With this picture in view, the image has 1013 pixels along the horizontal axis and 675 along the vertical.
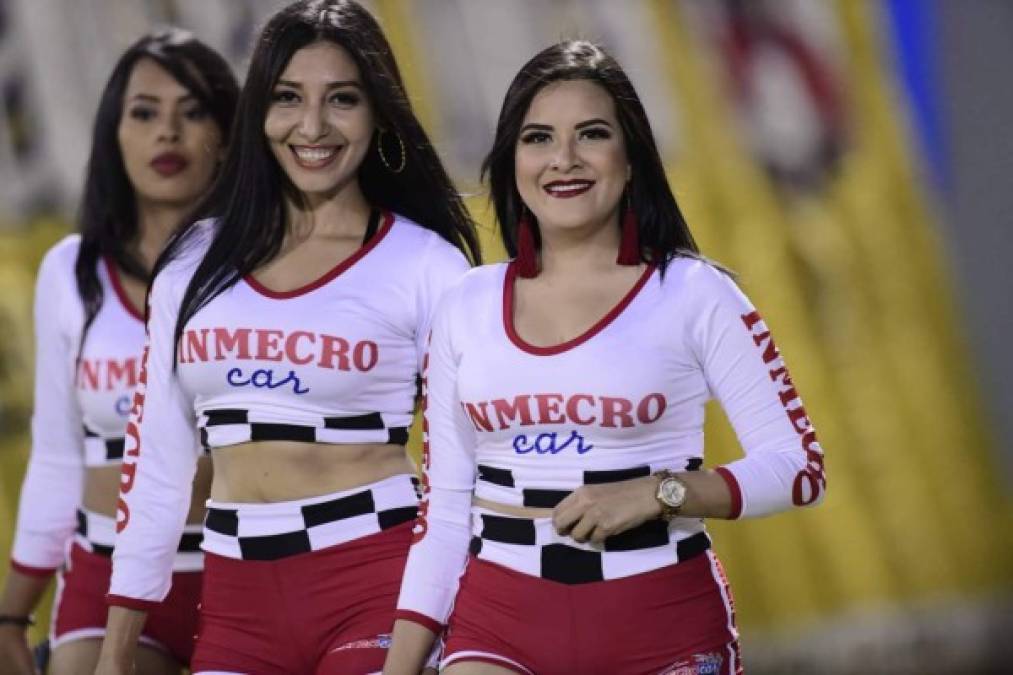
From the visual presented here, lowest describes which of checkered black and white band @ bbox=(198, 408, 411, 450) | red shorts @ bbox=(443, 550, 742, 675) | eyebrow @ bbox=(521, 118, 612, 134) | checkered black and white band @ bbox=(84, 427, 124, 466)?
red shorts @ bbox=(443, 550, 742, 675)

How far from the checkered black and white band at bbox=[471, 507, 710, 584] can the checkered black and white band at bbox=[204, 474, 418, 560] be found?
347mm

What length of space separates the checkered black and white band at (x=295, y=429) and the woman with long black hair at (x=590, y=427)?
6.4 inches

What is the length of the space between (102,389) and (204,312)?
2.10 ft

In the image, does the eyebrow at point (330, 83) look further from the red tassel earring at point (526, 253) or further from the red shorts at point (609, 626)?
the red shorts at point (609, 626)

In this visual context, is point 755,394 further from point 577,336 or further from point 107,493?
point 107,493

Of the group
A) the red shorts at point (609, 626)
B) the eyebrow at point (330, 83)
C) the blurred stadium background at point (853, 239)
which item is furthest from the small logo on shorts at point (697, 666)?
the blurred stadium background at point (853, 239)

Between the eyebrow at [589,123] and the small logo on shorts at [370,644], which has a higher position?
the eyebrow at [589,123]

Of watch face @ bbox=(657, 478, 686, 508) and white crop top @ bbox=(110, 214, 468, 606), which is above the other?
white crop top @ bbox=(110, 214, 468, 606)

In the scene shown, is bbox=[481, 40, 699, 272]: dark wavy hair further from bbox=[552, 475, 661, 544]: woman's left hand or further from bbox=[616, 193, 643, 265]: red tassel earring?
bbox=[552, 475, 661, 544]: woman's left hand

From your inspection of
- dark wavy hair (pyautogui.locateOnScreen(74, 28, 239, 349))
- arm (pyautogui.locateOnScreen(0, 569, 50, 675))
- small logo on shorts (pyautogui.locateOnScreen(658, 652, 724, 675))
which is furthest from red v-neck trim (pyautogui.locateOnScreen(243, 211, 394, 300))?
arm (pyautogui.locateOnScreen(0, 569, 50, 675))

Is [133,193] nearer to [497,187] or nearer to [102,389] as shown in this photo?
[102,389]

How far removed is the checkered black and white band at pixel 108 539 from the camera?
3.82 meters

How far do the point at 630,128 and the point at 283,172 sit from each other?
0.73 metres

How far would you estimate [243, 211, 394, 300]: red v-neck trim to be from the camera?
337 centimetres
